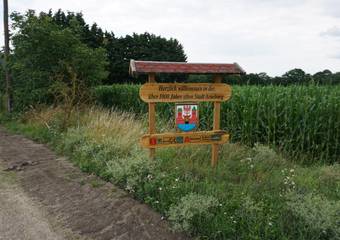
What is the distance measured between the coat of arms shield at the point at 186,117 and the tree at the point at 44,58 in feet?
26.0

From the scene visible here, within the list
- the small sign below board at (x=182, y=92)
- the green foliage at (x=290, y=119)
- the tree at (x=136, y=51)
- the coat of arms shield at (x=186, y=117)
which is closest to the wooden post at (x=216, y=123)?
the small sign below board at (x=182, y=92)

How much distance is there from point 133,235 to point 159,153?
274cm

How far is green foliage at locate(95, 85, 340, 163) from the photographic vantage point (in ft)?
25.9

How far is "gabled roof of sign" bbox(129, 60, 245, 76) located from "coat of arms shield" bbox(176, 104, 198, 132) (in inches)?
21.9

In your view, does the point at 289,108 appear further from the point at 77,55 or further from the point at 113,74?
the point at 113,74

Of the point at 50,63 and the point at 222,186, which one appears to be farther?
the point at 50,63

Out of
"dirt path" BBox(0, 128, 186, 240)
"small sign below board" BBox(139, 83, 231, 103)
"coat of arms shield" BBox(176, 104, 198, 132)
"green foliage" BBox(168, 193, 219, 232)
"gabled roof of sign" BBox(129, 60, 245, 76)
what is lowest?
"dirt path" BBox(0, 128, 186, 240)

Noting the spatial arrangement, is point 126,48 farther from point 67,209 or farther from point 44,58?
point 67,209

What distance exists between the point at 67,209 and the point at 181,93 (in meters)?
2.45

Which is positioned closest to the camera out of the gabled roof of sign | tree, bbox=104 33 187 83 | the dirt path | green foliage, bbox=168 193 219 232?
green foliage, bbox=168 193 219 232

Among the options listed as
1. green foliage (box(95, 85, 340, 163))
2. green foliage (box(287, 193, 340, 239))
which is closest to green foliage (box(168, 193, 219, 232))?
green foliage (box(287, 193, 340, 239))

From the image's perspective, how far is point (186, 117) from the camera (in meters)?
6.41

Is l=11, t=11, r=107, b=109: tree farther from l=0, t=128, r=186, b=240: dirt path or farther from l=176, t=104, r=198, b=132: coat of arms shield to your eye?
l=176, t=104, r=198, b=132: coat of arms shield

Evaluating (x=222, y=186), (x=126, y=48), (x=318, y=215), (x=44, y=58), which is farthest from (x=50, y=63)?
(x=126, y=48)
